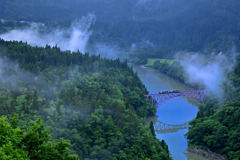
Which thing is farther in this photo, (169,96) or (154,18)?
(154,18)

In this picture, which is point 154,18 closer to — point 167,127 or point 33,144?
point 167,127

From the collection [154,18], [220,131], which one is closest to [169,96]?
[220,131]

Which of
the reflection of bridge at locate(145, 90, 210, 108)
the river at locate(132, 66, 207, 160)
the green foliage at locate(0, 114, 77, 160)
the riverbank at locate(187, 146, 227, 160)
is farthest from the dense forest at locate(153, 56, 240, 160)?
the green foliage at locate(0, 114, 77, 160)

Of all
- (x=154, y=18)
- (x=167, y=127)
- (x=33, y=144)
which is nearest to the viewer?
(x=33, y=144)

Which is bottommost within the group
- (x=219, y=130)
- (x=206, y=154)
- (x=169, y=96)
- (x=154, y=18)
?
(x=206, y=154)

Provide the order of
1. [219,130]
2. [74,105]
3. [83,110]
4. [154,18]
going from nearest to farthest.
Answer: [83,110]
[74,105]
[219,130]
[154,18]

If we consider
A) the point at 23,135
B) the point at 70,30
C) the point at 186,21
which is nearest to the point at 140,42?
the point at 186,21
